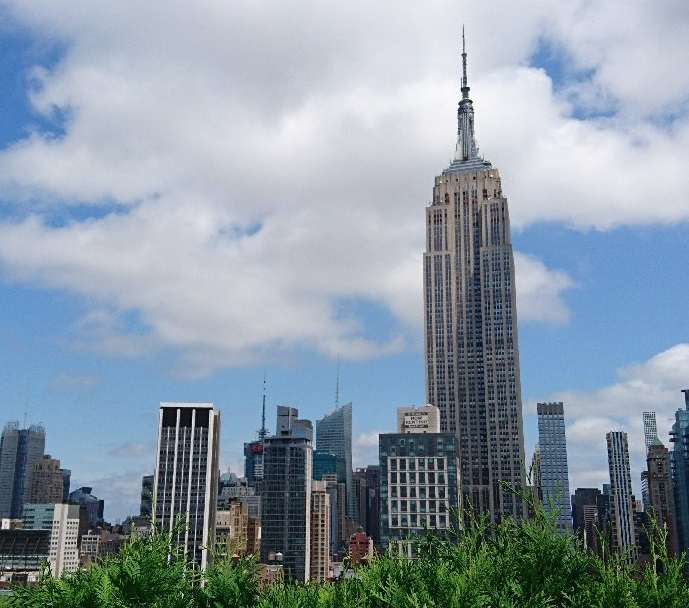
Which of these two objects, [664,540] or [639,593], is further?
[664,540]

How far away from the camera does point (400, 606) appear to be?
12117mm

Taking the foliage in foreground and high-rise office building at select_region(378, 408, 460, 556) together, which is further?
high-rise office building at select_region(378, 408, 460, 556)

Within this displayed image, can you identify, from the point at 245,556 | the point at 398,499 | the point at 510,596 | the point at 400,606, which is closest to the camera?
the point at 400,606

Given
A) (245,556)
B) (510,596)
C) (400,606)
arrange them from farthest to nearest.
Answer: (245,556), (510,596), (400,606)

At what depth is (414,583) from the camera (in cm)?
1370

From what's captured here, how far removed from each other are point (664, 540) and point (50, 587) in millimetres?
13521

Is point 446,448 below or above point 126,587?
above

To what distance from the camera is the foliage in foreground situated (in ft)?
41.8

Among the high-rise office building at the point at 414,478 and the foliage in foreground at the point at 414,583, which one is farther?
the high-rise office building at the point at 414,478

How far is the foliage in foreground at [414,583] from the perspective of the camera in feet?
41.8

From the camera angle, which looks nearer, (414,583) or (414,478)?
(414,583)

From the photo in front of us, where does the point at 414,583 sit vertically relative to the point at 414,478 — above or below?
below

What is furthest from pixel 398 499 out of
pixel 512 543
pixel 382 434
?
pixel 512 543

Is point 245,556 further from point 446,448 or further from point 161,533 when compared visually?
point 446,448
